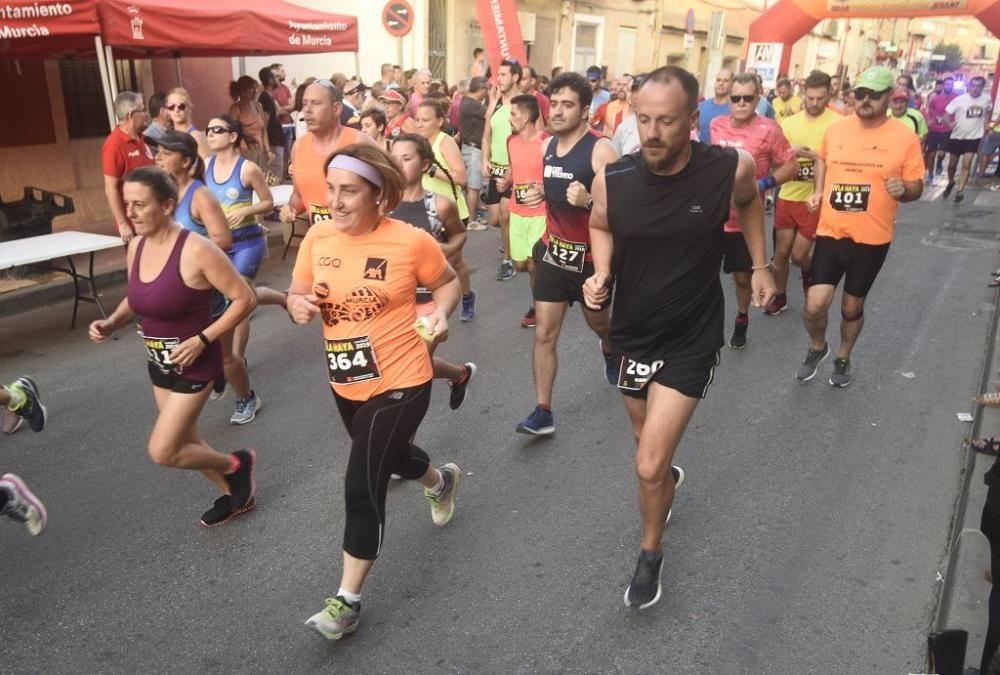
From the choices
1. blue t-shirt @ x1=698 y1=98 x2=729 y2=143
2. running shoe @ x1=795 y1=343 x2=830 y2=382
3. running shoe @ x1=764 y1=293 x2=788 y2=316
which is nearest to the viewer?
→ running shoe @ x1=795 y1=343 x2=830 y2=382

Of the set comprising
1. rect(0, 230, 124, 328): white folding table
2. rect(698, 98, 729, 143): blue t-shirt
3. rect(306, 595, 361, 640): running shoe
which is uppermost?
rect(698, 98, 729, 143): blue t-shirt

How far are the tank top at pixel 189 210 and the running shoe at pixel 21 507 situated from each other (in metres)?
1.63

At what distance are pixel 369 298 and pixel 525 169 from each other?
291 centimetres

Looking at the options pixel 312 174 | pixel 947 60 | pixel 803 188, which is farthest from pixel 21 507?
pixel 947 60

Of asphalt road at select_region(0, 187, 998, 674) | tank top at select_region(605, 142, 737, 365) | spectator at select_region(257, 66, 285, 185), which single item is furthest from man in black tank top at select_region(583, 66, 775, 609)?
spectator at select_region(257, 66, 285, 185)

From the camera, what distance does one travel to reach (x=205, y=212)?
4.44 meters

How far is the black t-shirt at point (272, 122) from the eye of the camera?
12102mm

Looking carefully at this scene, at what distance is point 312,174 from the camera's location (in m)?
5.41

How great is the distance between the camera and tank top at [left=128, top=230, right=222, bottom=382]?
332 cm

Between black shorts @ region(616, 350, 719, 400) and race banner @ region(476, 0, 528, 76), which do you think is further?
race banner @ region(476, 0, 528, 76)

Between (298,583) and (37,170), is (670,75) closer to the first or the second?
(298,583)

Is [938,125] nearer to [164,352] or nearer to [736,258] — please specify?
[736,258]

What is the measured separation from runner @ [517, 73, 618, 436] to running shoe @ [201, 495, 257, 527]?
64.9 inches

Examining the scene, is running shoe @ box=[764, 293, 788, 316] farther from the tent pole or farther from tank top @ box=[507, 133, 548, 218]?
Result: the tent pole
